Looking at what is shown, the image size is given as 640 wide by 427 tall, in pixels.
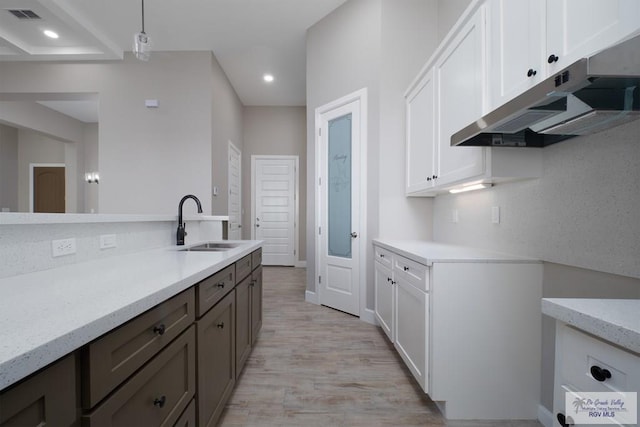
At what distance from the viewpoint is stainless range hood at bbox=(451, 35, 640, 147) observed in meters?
0.79

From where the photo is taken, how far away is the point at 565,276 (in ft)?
4.62

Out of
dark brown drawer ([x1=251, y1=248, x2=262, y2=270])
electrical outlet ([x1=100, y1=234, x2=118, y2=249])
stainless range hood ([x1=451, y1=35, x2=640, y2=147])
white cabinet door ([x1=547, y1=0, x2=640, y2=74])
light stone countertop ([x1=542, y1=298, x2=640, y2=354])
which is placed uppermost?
white cabinet door ([x1=547, y1=0, x2=640, y2=74])

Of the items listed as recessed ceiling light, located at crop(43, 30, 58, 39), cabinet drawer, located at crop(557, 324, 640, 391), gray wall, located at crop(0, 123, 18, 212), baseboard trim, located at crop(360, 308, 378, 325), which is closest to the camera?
cabinet drawer, located at crop(557, 324, 640, 391)

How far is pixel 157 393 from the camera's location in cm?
93

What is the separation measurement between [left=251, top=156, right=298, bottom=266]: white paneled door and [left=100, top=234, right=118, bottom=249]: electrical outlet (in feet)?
15.1

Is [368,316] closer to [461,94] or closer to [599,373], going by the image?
[461,94]

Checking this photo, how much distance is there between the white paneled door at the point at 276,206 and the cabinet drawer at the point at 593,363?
5506 mm

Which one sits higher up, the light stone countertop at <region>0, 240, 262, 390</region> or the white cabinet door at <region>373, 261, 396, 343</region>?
the light stone countertop at <region>0, 240, 262, 390</region>

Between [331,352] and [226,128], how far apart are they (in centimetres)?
405

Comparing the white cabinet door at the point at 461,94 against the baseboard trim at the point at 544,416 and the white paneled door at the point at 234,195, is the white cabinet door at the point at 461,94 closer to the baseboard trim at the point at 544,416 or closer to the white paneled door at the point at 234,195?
the baseboard trim at the point at 544,416

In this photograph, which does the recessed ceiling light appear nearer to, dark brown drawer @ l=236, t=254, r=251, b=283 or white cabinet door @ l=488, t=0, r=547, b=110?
dark brown drawer @ l=236, t=254, r=251, b=283

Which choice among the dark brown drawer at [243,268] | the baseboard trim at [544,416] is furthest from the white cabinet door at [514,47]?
the dark brown drawer at [243,268]

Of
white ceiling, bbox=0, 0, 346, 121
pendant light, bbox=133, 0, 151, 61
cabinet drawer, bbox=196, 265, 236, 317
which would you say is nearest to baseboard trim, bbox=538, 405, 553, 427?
cabinet drawer, bbox=196, 265, 236, 317

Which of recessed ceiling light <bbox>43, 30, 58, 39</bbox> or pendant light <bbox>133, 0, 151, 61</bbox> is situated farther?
recessed ceiling light <bbox>43, 30, 58, 39</bbox>
